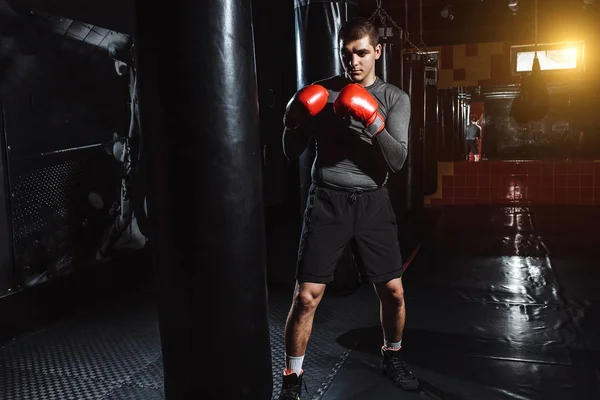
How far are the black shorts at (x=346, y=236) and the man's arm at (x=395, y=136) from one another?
177 millimetres

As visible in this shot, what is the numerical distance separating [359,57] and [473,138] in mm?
5812

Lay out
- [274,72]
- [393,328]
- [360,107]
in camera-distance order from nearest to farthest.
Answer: [360,107] → [393,328] → [274,72]

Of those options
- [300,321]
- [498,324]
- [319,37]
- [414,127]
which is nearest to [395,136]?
[300,321]

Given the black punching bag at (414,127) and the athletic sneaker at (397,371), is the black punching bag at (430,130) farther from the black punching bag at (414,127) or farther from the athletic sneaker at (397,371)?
the athletic sneaker at (397,371)

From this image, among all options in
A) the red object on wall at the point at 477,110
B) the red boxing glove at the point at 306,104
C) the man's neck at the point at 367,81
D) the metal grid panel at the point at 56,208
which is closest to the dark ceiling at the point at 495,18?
the red object on wall at the point at 477,110

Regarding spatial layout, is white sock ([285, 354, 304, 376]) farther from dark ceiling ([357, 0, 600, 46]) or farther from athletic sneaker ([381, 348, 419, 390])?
dark ceiling ([357, 0, 600, 46])

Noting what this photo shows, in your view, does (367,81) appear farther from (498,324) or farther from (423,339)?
(498,324)

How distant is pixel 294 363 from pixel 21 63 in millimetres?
2113

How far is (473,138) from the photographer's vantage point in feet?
23.9

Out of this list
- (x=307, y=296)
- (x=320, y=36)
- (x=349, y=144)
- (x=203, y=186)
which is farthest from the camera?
(x=320, y=36)

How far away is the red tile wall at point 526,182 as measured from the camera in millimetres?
7082

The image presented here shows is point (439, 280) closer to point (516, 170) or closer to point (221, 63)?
point (221, 63)

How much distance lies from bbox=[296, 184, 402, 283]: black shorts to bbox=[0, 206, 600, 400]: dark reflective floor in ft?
1.67

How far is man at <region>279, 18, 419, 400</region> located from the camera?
6.13 feet
